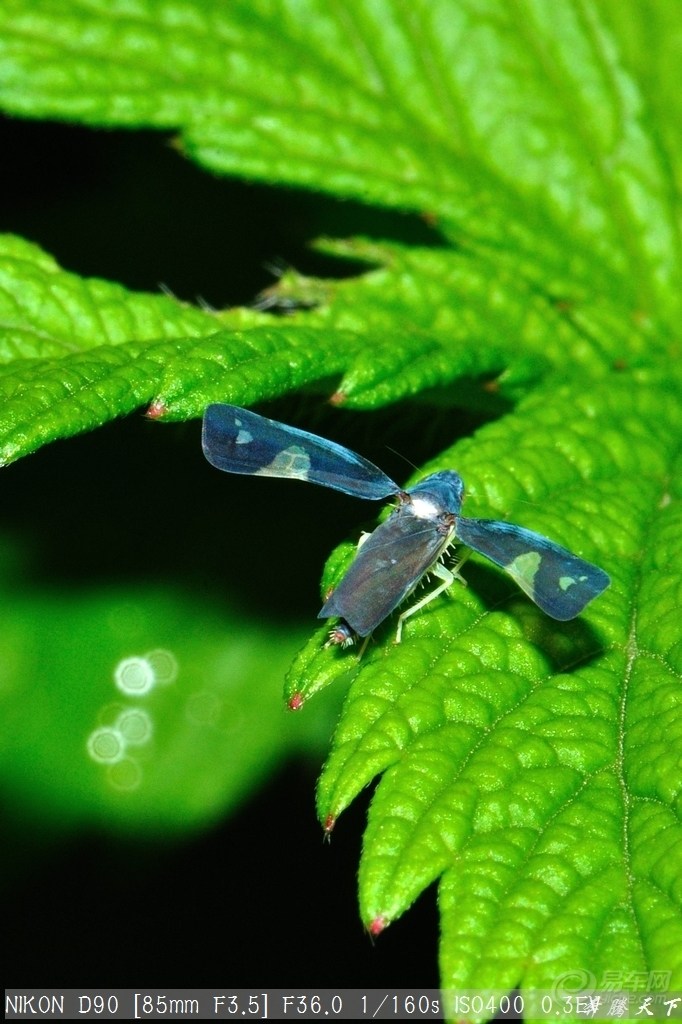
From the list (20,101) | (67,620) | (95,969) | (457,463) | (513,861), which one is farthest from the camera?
(67,620)

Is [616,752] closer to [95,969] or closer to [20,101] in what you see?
[95,969]

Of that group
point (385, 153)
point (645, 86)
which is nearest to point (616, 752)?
point (385, 153)

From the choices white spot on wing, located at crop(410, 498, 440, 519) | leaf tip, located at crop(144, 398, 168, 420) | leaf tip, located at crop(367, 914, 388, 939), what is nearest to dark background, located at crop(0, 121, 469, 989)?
white spot on wing, located at crop(410, 498, 440, 519)

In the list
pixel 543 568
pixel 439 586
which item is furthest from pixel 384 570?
pixel 543 568

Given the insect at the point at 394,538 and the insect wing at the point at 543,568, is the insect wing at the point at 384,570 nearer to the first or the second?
the insect at the point at 394,538

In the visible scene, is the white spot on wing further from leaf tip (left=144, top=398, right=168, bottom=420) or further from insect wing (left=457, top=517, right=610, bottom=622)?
leaf tip (left=144, top=398, right=168, bottom=420)

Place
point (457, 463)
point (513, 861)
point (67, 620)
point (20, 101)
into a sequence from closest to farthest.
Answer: point (513, 861)
point (457, 463)
point (20, 101)
point (67, 620)

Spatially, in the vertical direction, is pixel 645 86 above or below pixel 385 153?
below
